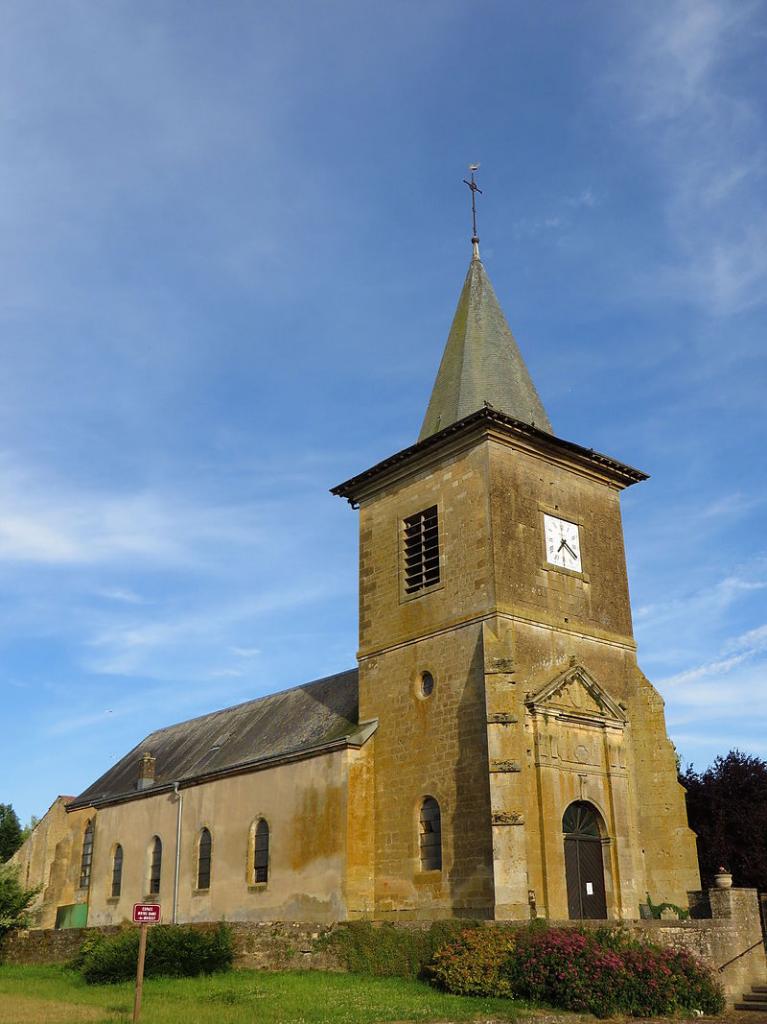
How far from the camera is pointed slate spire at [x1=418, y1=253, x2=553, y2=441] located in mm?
25172

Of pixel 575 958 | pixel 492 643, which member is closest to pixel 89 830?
pixel 492 643

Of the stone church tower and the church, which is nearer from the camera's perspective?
the stone church tower

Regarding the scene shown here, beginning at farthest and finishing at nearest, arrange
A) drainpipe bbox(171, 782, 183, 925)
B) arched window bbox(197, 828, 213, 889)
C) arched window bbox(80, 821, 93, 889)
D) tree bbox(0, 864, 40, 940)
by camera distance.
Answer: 1. arched window bbox(80, 821, 93, 889)
2. drainpipe bbox(171, 782, 183, 925)
3. arched window bbox(197, 828, 213, 889)
4. tree bbox(0, 864, 40, 940)

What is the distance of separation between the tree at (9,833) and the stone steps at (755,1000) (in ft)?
151

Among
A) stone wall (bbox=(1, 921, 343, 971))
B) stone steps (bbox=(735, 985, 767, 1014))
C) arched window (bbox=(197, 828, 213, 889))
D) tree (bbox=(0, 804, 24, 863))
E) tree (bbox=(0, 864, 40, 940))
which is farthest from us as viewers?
tree (bbox=(0, 804, 24, 863))

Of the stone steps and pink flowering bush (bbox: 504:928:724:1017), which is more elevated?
pink flowering bush (bbox: 504:928:724:1017)

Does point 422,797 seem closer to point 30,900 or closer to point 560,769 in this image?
point 560,769

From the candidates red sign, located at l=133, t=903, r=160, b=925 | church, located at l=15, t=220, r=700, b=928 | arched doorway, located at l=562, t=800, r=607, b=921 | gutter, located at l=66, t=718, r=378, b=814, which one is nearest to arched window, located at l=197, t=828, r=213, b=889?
church, located at l=15, t=220, r=700, b=928

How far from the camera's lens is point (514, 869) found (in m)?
18.9

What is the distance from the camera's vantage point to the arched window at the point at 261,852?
25.0 m

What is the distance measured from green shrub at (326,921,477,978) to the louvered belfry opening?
25.8 feet

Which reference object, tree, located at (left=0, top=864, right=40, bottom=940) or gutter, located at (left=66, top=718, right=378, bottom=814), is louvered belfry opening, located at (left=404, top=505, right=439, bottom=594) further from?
tree, located at (left=0, top=864, right=40, bottom=940)

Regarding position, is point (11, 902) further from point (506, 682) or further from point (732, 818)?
point (732, 818)

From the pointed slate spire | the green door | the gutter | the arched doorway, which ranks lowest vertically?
the green door
